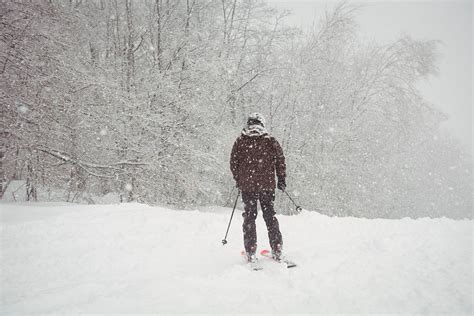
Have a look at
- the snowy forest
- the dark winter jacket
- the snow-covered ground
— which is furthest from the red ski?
the snowy forest

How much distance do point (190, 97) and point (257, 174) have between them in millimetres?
6114

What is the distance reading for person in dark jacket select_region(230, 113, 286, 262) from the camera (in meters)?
4.41

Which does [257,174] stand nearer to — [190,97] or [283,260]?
[283,260]

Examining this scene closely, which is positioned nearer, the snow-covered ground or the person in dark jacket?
the snow-covered ground

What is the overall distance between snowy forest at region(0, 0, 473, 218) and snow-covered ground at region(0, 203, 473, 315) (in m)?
2.60

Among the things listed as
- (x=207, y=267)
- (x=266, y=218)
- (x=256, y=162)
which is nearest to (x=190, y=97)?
(x=256, y=162)

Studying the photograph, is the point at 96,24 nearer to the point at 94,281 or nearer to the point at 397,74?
the point at 94,281

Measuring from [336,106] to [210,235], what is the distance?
1073 cm

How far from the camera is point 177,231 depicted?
557 cm

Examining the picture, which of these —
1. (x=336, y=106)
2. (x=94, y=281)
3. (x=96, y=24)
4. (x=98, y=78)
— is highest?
(x=96, y=24)

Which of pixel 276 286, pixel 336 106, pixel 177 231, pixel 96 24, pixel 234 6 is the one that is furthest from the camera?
pixel 336 106

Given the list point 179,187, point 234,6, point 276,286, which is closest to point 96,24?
point 234,6

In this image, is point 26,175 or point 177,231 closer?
point 177,231

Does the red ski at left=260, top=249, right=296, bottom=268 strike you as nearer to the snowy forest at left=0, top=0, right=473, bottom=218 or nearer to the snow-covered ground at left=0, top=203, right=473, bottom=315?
the snow-covered ground at left=0, top=203, right=473, bottom=315
